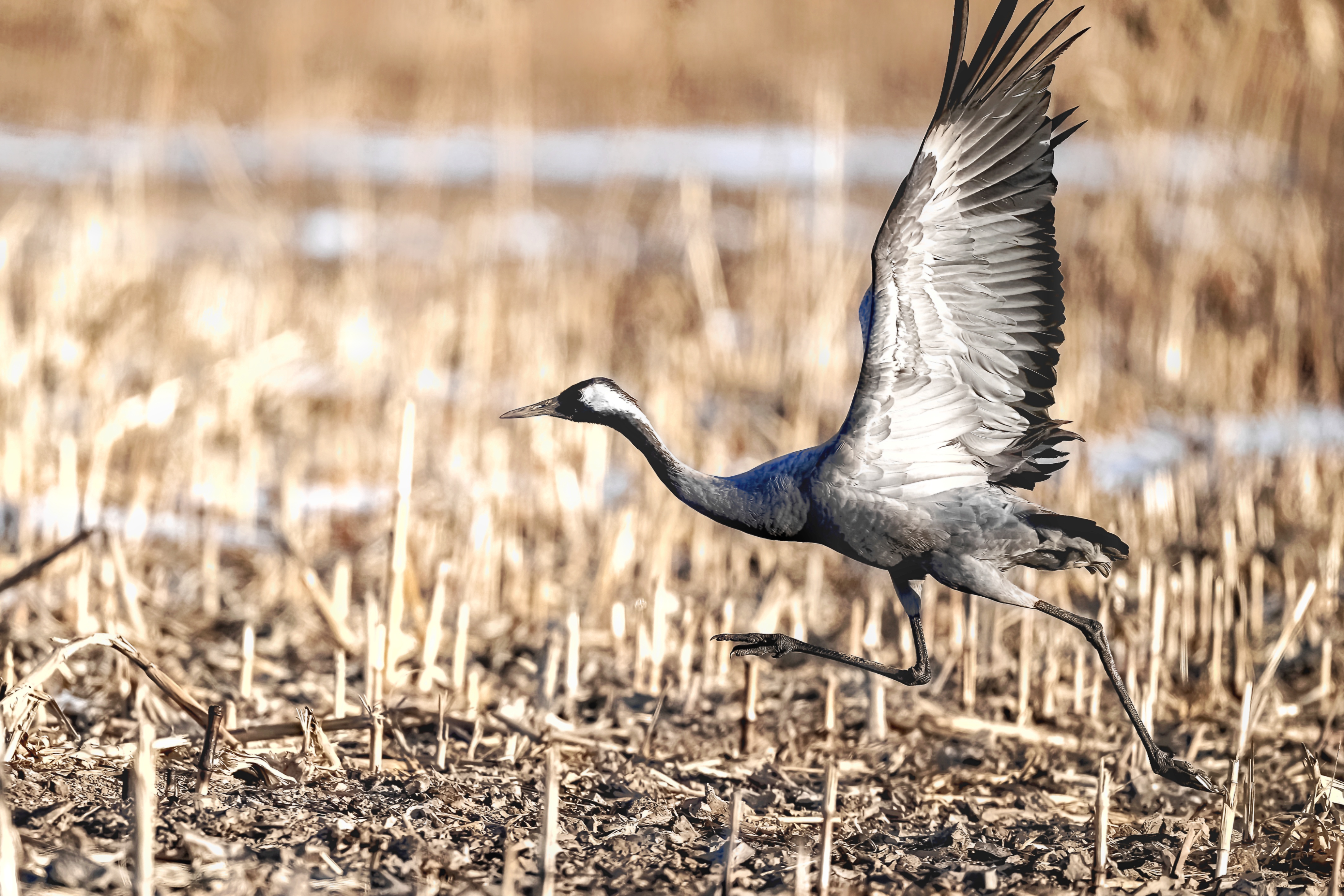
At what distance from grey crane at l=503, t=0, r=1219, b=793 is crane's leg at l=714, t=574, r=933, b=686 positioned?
211mm

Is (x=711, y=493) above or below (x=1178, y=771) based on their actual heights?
above

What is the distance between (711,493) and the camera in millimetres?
3291

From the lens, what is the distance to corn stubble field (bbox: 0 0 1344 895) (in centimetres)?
328

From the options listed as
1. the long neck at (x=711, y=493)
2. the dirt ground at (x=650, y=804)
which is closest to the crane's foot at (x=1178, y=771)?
the dirt ground at (x=650, y=804)

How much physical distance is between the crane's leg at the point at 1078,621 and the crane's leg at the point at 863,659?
197mm

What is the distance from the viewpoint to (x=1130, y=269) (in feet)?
34.1

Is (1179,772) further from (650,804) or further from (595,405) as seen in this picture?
(595,405)

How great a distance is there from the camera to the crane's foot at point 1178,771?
362 cm

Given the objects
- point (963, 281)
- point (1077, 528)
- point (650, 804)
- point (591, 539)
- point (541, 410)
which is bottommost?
point (650, 804)

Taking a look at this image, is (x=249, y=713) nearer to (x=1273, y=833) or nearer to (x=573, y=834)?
(x=573, y=834)

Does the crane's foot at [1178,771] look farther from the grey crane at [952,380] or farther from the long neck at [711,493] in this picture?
the long neck at [711,493]

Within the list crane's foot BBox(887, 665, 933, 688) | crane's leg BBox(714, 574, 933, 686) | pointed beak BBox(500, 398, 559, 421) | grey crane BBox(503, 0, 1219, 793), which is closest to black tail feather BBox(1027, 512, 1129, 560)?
grey crane BBox(503, 0, 1219, 793)

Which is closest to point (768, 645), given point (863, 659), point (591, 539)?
point (863, 659)

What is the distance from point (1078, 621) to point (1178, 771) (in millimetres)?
482
